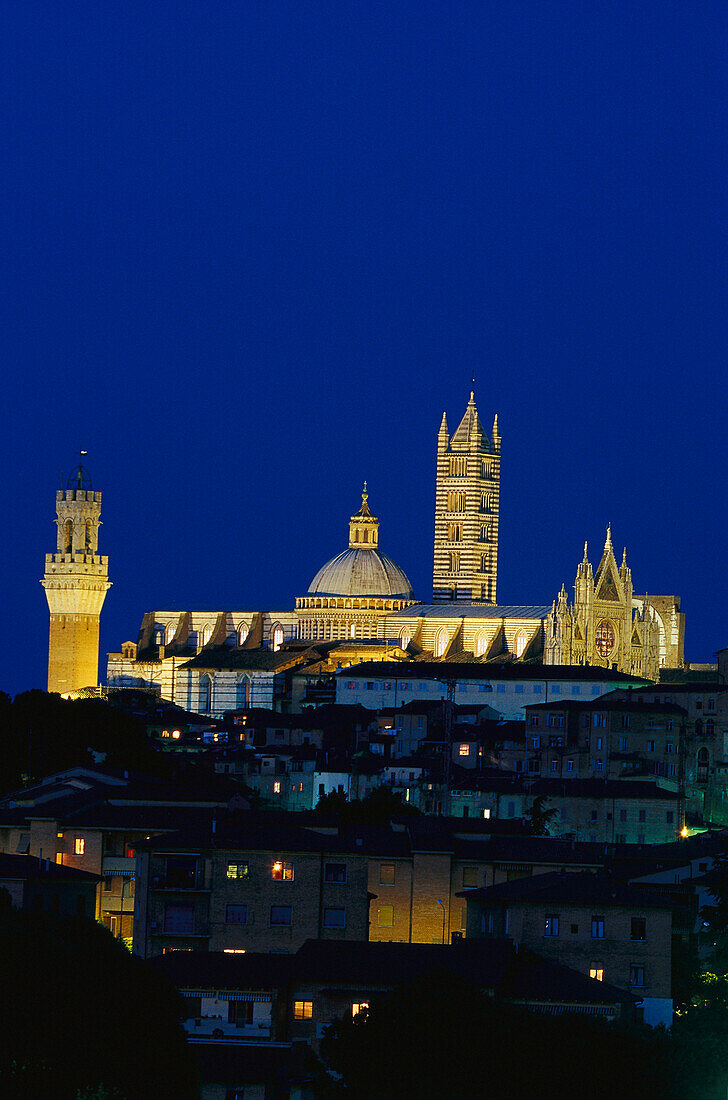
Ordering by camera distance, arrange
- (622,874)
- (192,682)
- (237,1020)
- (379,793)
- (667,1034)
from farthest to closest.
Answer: (192,682) < (379,793) < (622,874) < (237,1020) < (667,1034)

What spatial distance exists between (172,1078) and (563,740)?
55.2 metres

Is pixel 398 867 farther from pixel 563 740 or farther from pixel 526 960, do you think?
pixel 563 740

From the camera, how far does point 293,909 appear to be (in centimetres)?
5306

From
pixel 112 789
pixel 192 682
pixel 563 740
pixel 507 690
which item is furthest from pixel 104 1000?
pixel 192 682

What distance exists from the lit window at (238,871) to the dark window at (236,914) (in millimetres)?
587

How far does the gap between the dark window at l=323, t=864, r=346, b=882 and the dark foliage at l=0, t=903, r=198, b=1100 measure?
984 centimetres

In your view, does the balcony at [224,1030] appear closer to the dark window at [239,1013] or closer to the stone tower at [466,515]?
the dark window at [239,1013]

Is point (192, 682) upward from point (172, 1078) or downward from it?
upward

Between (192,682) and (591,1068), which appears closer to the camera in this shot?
(591,1068)

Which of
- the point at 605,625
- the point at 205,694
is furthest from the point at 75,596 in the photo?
the point at 605,625

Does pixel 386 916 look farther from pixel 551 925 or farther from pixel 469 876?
pixel 551 925

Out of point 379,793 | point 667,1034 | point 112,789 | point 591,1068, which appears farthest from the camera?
point 379,793

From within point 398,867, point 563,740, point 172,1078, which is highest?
point 563,740

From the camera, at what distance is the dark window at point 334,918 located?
52.8 meters
